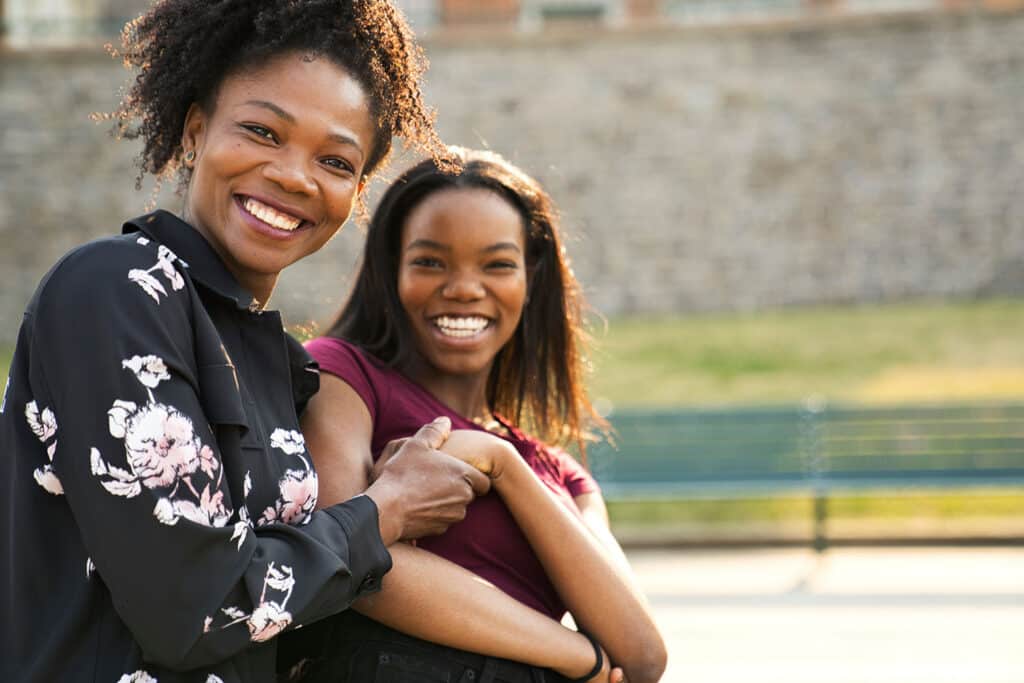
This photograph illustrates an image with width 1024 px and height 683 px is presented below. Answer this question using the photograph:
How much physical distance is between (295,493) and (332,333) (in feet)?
3.38

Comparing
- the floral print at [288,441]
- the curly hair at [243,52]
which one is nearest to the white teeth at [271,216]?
the curly hair at [243,52]

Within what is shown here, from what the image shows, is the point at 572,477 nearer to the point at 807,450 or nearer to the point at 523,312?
the point at 523,312

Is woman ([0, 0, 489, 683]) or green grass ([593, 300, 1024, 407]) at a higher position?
green grass ([593, 300, 1024, 407])

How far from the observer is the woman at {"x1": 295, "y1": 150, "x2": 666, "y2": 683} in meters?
2.43

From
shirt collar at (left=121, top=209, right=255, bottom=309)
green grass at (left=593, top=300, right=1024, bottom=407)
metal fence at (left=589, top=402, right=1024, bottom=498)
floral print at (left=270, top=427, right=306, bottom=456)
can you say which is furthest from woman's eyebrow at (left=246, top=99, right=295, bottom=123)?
green grass at (left=593, top=300, right=1024, bottom=407)

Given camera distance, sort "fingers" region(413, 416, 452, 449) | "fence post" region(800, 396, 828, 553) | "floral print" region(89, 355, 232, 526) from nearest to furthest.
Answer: "floral print" region(89, 355, 232, 526)
"fingers" region(413, 416, 452, 449)
"fence post" region(800, 396, 828, 553)

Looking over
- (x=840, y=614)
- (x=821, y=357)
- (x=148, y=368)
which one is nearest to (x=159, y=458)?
(x=148, y=368)

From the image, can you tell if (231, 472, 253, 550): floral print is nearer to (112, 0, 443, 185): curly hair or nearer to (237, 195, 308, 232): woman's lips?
(237, 195, 308, 232): woman's lips

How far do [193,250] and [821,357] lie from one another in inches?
557

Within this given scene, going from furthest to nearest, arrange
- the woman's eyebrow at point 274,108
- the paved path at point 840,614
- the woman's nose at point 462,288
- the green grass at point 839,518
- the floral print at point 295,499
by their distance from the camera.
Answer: the green grass at point 839,518, the paved path at point 840,614, the woman's nose at point 462,288, the woman's eyebrow at point 274,108, the floral print at point 295,499

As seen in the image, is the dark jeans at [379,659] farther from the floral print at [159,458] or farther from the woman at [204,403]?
the floral print at [159,458]

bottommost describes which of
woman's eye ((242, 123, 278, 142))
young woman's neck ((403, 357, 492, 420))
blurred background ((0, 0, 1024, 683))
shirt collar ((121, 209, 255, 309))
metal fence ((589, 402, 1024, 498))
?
shirt collar ((121, 209, 255, 309))

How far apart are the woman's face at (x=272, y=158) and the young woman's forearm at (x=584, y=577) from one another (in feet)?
2.18

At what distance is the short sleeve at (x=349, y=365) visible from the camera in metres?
2.72
